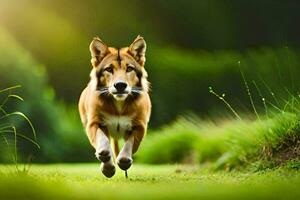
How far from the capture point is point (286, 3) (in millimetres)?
5383

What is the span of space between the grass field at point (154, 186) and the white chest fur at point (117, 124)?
22cm

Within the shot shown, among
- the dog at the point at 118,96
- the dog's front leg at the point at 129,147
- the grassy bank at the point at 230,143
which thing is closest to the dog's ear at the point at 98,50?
the dog at the point at 118,96

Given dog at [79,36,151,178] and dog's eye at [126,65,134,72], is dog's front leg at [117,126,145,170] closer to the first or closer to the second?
dog at [79,36,151,178]

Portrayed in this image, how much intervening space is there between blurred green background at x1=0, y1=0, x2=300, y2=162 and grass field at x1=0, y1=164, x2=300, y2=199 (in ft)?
3.76

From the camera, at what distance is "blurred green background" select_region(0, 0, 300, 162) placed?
17.6ft

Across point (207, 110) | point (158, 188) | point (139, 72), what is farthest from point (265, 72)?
point (158, 188)

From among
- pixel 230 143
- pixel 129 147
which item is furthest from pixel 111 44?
pixel 129 147

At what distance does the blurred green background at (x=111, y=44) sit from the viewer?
5363 millimetres

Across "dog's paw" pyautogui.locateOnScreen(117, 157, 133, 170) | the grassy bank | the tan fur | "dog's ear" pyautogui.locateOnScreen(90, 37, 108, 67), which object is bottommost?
the grassy bank

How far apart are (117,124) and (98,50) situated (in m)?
0.37

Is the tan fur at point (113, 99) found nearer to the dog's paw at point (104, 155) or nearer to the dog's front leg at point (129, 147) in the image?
the dog's front leg at point (129, 147)

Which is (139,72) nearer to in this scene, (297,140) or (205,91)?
(297,140)

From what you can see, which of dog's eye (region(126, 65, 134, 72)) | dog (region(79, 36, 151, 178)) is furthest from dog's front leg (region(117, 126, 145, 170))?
dog's eye (region(126, 65, 134, 72))

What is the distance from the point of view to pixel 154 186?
3.71m
